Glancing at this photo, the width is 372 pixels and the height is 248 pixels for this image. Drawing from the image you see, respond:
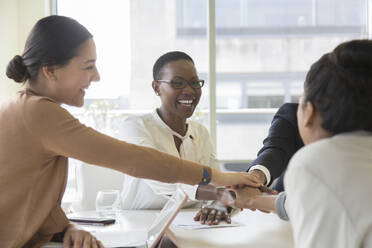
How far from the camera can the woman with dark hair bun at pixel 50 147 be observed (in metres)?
1.58

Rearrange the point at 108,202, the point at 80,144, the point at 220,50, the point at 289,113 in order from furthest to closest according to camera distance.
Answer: the point at 220,50 < the point at 289,113 < the point at 108,202 < the point at 80,144

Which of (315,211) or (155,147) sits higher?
(315,211)

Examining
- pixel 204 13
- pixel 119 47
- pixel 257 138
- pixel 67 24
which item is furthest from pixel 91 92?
pixel 67 24

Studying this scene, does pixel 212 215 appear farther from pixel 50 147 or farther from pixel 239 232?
pixel 50 147

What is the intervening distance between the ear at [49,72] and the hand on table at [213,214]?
873 mm

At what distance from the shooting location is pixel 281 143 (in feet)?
9.23

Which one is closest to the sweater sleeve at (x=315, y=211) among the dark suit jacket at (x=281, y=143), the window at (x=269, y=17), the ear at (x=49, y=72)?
the ear at (x=49, y=72)

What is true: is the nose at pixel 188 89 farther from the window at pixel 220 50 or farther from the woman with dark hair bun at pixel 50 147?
the window at pixel 220 50

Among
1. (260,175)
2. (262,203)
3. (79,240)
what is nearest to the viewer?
(79,240)

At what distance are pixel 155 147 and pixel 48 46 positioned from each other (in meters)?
1.17

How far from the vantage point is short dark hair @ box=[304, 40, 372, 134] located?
1067 mm

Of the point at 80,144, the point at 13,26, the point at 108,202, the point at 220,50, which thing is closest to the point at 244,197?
the point at 108,202

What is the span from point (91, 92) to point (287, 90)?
226 cm

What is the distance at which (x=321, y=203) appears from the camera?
3.14 feet
